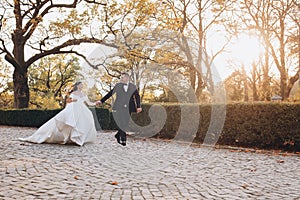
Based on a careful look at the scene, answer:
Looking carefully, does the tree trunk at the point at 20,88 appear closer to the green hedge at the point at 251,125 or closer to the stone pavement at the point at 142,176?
the green hedge at the point at 251,125

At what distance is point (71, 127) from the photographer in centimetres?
1102

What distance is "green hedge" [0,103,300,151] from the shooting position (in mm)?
11062

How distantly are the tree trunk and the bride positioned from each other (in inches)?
603

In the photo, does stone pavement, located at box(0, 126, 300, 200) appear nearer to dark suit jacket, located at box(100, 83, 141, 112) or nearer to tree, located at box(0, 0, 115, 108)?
dark suit jacket, located at box(100, 83, 141, 112)

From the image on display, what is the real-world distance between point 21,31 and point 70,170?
65.1 ft

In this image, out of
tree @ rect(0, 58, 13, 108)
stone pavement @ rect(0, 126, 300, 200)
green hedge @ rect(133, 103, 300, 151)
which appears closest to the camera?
stone pavement @ rect(0, 126, 300, 200)

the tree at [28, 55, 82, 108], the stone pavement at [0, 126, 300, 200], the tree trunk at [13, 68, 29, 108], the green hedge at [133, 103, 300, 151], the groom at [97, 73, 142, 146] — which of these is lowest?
the stone pavement at [0, 126, 300, 200]

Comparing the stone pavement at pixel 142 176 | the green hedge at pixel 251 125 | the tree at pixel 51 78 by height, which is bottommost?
the stone pavement at pixel 142 176

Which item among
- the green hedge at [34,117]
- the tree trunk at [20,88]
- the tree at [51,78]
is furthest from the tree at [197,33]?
the tree at [51,78]

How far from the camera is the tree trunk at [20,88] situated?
25500 mm

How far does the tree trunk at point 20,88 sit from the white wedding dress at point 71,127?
50.5 ft

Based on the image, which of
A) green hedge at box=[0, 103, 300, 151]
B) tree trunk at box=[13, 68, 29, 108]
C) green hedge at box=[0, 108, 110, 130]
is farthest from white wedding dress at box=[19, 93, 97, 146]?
tree trunk at box=[13, 68, 29, 108]

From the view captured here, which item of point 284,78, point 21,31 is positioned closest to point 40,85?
point 21,31

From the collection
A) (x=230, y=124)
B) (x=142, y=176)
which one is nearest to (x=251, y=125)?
(x=230, y=124)
